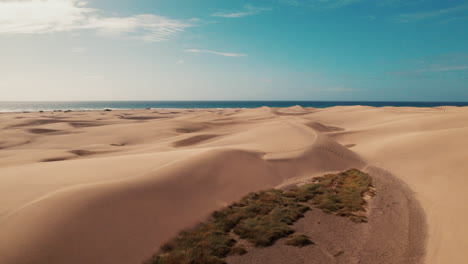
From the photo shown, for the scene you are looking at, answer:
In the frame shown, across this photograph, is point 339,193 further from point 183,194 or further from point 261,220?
point 183,194

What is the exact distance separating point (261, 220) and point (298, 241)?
1.26 m

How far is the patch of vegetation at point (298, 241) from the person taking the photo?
583cm

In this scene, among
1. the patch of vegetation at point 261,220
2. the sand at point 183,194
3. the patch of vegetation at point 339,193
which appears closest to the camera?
the sand at point 183,194

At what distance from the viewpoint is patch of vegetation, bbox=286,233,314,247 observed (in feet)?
19.1

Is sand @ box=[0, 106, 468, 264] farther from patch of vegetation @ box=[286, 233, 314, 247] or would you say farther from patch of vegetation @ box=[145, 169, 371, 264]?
patch of vegetation @ box=[286, 233, 314, 247]

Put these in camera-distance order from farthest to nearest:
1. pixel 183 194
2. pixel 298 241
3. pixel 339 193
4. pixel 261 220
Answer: pixel 339 193, pixel 183 194, pixel 261 220, pixel 298 241

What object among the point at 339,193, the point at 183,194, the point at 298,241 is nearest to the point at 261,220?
the point at 298,241

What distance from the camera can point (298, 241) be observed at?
5.89m

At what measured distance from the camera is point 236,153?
11.6 m

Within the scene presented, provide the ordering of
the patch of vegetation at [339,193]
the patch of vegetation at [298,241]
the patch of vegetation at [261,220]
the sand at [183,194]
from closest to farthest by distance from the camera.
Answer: the sand at [183,194] < the patch of vegetation at [261,220] < the patch of vegetation at [298,241] < the patch of vegetation at [339,193]

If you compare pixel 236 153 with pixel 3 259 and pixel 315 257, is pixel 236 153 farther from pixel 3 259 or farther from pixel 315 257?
pixel 3 259

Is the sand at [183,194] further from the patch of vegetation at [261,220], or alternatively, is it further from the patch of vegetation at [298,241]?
the patch of vegetation at [298,241]

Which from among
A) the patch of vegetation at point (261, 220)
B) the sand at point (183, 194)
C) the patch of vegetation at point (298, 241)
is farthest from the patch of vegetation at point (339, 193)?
the patch of vegetation at point (298, 241)

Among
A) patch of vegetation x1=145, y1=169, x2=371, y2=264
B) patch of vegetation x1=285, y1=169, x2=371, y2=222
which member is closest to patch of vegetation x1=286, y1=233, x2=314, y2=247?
patch of vegetation x1=145, y1=169, x2=371, y2=264
